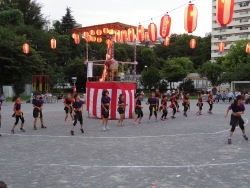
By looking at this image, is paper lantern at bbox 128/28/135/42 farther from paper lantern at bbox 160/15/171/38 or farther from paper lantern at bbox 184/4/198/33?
paper lantern at bbox 184/4/198/33

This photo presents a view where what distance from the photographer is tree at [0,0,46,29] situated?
5176cm

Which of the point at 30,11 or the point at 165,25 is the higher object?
the point at 30,11

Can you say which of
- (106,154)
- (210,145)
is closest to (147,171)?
(106,154)

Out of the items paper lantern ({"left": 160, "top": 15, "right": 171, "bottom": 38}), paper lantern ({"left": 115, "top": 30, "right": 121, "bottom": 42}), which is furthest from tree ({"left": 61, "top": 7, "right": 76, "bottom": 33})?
paper lantern ({"left": 160, "top": 15, "right": 171, "bottom": 38})

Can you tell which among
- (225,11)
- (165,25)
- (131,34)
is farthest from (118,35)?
(225,11)

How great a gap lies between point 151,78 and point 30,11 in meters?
24.9

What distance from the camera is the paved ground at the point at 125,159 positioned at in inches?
235

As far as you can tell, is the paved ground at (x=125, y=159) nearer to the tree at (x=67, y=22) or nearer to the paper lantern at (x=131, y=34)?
the paper lantern at (x=131, y=34)

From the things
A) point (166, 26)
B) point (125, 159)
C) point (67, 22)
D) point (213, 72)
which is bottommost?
point (125, 159)

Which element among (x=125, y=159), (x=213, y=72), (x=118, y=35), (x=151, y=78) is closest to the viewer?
(x=125, y=159)

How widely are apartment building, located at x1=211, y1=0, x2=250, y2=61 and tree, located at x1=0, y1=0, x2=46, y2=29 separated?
38486 millimetres

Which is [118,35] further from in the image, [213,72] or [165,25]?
[213,72]

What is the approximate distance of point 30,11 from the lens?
5294 cm

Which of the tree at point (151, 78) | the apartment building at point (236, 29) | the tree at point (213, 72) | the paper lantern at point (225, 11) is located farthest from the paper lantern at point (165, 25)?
the apartment building at point (236, 29)
